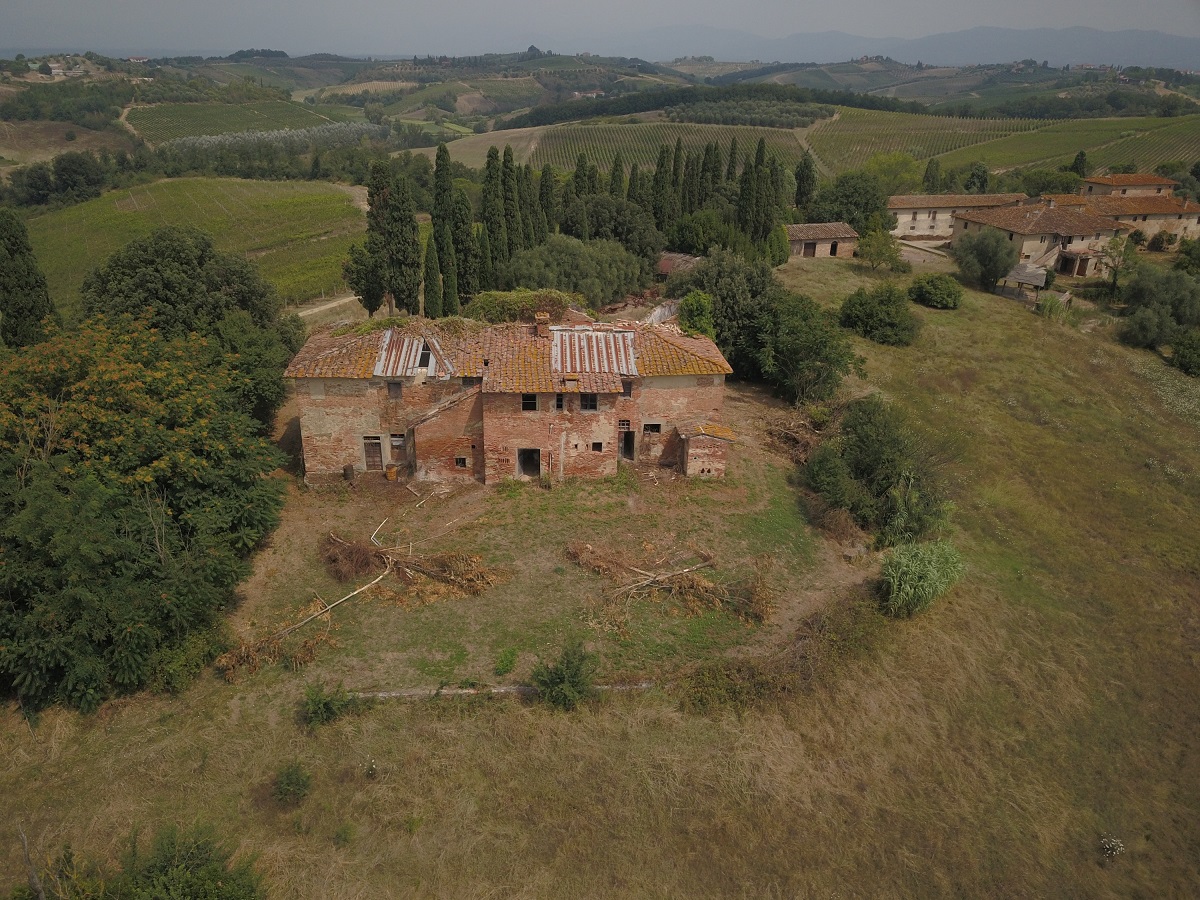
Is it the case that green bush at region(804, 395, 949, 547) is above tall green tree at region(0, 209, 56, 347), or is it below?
below

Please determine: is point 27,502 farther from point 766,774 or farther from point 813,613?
point 813,613

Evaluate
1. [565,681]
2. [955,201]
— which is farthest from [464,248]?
[955,201]

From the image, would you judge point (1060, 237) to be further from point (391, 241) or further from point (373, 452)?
point (373, 452)

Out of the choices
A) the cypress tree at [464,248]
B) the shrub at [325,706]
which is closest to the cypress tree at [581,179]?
the cypress tree at [464,248]

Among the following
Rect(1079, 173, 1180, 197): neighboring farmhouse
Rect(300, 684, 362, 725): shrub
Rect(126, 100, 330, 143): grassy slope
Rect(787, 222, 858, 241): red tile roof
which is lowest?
Rect(300, 684, 362, 725): shrub

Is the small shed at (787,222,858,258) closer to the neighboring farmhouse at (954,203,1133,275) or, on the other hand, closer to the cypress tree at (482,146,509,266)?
the neighboring farmhouse at (954,203,1133,275)

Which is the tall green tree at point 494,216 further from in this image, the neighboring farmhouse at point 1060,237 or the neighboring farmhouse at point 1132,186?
the neighboring farmhouse at point 1132,186

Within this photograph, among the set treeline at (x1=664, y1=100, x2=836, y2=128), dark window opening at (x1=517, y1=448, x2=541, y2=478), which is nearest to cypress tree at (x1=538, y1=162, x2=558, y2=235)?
dark window opening at (x1=517, y1=448, x2=541, y2=478)

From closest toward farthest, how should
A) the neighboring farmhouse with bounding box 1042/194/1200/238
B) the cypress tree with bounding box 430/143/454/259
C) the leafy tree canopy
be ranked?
the leafy tree canopy < the cypress tree with bounding box 430/143/454/259 < the neighboring farmhouse with bounding box 1042/194/1200/238
